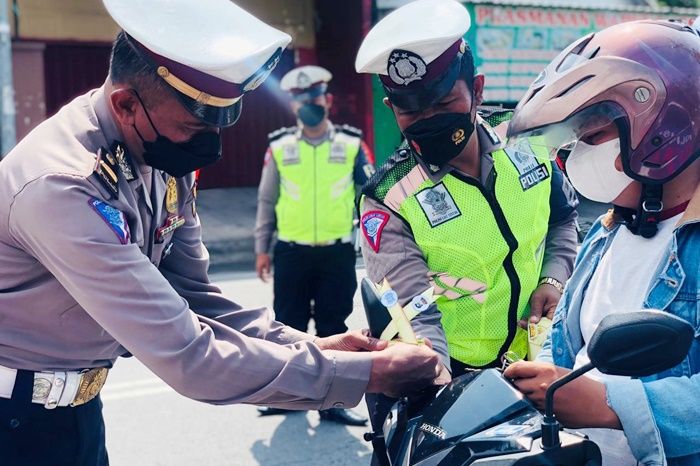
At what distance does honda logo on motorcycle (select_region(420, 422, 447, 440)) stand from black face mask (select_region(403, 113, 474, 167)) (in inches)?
39.9

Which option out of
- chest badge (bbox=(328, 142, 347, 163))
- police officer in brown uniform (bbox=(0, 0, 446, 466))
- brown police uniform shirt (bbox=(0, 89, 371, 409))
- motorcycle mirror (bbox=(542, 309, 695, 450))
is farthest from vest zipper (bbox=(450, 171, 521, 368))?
chest badge (bbox=(328, 142, 347, 163))

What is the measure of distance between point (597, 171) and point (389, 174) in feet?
2.71

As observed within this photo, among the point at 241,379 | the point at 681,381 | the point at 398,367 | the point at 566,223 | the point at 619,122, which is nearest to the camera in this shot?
the point at 681,381

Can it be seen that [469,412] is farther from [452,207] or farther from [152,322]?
[452,207]

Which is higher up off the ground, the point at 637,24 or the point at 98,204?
the point at 637,24

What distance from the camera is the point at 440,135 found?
245cm

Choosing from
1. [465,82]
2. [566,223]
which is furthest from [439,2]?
[566,223]

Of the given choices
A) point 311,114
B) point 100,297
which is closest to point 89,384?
point 100,297

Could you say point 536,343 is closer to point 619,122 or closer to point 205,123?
point 619,122

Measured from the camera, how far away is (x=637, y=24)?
1.79 m

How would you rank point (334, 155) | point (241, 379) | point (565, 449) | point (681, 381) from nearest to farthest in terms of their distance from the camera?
point (565, 449) → point (681, 381) → point (241, 379) → point (334, 155)

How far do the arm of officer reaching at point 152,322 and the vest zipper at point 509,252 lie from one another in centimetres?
65

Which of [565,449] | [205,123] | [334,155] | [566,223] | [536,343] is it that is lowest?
[334,155]

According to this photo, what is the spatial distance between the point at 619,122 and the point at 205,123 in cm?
98
